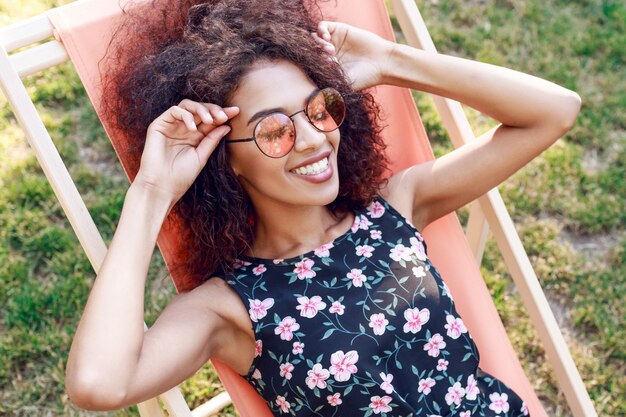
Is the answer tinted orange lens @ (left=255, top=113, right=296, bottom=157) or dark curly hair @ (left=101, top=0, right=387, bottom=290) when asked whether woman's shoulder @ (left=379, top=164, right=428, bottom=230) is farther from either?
tinted orange lens @ (left=255, top=113, right=296, bottom=157)

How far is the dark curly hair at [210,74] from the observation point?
6.83ft

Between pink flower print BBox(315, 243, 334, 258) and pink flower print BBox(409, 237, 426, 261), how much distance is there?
0.24 meters

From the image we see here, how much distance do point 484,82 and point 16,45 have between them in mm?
1326

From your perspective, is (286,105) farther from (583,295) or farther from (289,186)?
(583,295)

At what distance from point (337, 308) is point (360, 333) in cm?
9

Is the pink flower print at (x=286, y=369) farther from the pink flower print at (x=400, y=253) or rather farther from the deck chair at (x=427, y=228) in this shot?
the pink flower print at (x=400, y=253)

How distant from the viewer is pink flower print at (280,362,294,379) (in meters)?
2.12

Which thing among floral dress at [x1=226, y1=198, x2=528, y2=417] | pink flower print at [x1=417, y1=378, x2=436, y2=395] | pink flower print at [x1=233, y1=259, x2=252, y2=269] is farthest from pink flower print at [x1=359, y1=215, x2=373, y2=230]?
pink flower print at [x1=417, y1=378, x2=436, y2=395]

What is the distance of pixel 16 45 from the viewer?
2.21 m

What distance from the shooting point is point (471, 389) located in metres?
2.29

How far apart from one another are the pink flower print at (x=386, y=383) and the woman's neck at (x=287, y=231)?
402mm

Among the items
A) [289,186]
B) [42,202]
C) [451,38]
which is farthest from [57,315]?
[451,38]

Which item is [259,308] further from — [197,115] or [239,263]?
[197,115]

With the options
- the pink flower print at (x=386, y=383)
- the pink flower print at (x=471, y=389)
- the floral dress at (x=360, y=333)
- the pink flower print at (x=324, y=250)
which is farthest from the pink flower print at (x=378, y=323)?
the pink flower print at (x=471, y=389)
